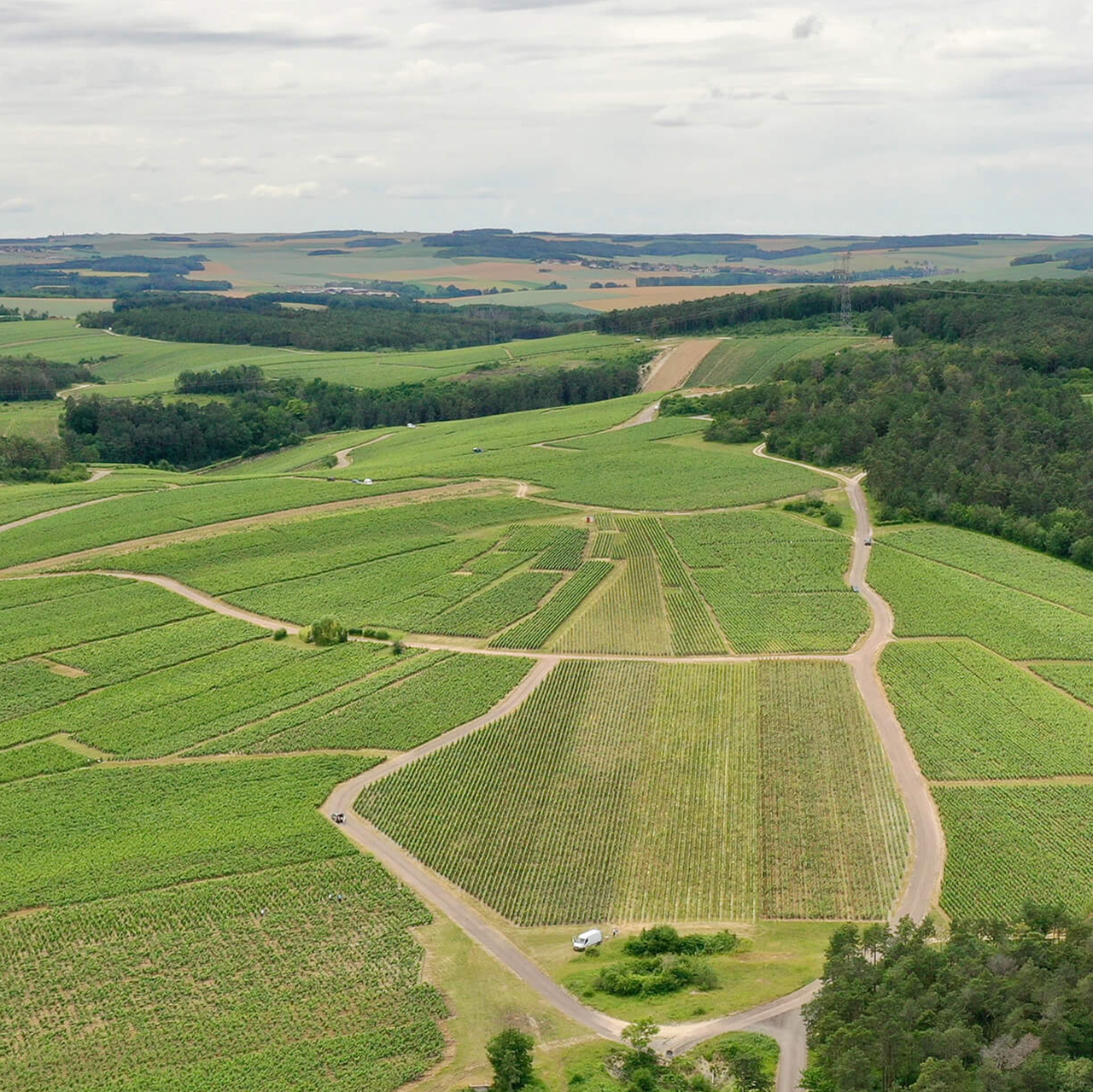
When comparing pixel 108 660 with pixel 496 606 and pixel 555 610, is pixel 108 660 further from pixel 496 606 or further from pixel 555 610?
pixel 555 610

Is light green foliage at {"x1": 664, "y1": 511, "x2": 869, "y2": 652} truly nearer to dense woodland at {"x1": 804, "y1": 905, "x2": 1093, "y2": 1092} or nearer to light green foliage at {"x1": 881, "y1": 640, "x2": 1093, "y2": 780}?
light green foliage at {"x1": 881, "y1": 640, "x2": 1093, "y2": 780}

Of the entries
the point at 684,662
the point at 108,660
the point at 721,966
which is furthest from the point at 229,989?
the point at 684,662

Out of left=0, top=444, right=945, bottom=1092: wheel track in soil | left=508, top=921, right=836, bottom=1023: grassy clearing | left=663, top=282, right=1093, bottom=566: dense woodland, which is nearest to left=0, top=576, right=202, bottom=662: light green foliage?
left=0, top=444, right=945, bottom=1092: wheel track in soil

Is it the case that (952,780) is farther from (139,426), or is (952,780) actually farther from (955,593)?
(139,426)

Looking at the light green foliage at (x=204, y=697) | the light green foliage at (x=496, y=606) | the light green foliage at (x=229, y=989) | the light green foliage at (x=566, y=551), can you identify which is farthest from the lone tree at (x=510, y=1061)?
the light green foliage at (x=566, y=551)

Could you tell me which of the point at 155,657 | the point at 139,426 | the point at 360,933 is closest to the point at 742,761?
the point at 360,933

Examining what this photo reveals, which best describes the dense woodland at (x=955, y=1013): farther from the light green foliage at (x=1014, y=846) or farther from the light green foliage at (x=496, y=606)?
the light green foliage at (x=496, y=606)
